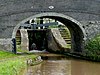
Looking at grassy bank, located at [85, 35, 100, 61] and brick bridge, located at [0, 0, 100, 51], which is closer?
grassy bank, located at [85, 35, 100, 61]

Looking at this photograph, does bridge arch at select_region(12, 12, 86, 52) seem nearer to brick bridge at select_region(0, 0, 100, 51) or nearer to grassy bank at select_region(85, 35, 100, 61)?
brick bridge at select_region(0, 0, 100, 51)

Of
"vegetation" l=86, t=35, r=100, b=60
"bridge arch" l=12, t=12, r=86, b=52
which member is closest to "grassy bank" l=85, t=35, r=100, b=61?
"vegetation" l=86, t=35, r=100, b=60

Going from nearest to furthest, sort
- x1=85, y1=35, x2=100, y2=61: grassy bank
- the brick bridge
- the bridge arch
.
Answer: x1=85, y1=35, x2=100, y2=61: grassy bank < the brick bridge < the bridge arch

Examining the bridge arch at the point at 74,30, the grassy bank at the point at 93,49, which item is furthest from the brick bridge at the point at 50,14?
the grassy bank at the point at 93,49

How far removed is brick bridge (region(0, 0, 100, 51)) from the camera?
985 inches

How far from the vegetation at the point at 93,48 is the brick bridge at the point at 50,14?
2.70 feet

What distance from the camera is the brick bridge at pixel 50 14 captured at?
2503cm

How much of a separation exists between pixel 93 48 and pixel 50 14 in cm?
376

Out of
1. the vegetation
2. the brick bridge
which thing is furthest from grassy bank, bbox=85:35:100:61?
the brick bridge

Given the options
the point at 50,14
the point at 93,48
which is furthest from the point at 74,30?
the point at 93,48

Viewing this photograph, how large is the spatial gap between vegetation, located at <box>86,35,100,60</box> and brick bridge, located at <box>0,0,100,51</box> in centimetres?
82

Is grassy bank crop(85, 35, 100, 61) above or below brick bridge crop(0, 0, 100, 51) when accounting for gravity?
below

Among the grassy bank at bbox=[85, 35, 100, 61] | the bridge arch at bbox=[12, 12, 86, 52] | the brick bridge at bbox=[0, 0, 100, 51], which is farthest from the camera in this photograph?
the bridge arch at bbox=[12, 12, 86, 52]

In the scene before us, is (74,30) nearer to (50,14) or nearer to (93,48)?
(50,14)
